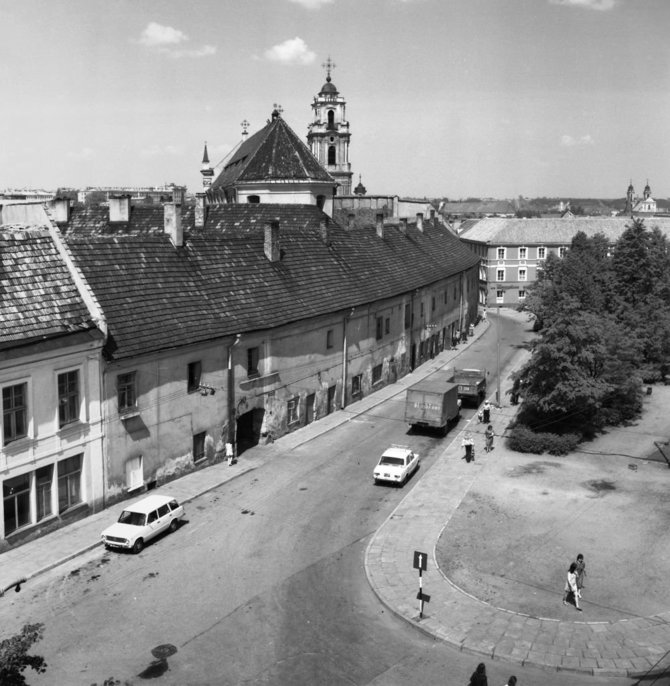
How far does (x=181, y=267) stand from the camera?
3316cm

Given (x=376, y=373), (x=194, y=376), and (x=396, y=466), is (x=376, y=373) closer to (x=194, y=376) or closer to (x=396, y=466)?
(x=396, y=466)

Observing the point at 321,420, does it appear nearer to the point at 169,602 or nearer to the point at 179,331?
the point at 179,331

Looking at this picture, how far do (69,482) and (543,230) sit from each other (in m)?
75.7

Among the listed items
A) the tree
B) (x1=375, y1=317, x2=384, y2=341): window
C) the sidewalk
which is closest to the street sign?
the sidewalk

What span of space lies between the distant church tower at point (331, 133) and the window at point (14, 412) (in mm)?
93623

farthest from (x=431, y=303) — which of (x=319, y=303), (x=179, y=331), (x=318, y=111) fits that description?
(x=318, y=111)

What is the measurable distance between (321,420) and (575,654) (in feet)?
73.6

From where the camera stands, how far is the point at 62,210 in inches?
2023

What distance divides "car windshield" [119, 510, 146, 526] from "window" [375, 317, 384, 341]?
23.8 m

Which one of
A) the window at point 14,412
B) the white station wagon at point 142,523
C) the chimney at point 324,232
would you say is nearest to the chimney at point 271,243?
the chimney at point 324,232

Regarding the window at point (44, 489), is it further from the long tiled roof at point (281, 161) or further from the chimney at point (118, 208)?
the long tiled roof at point (281, 161)

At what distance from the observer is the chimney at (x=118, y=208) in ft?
161

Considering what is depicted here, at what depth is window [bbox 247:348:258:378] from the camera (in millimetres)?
34219

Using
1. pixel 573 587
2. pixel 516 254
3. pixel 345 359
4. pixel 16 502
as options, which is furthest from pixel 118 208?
pixel 516 254
